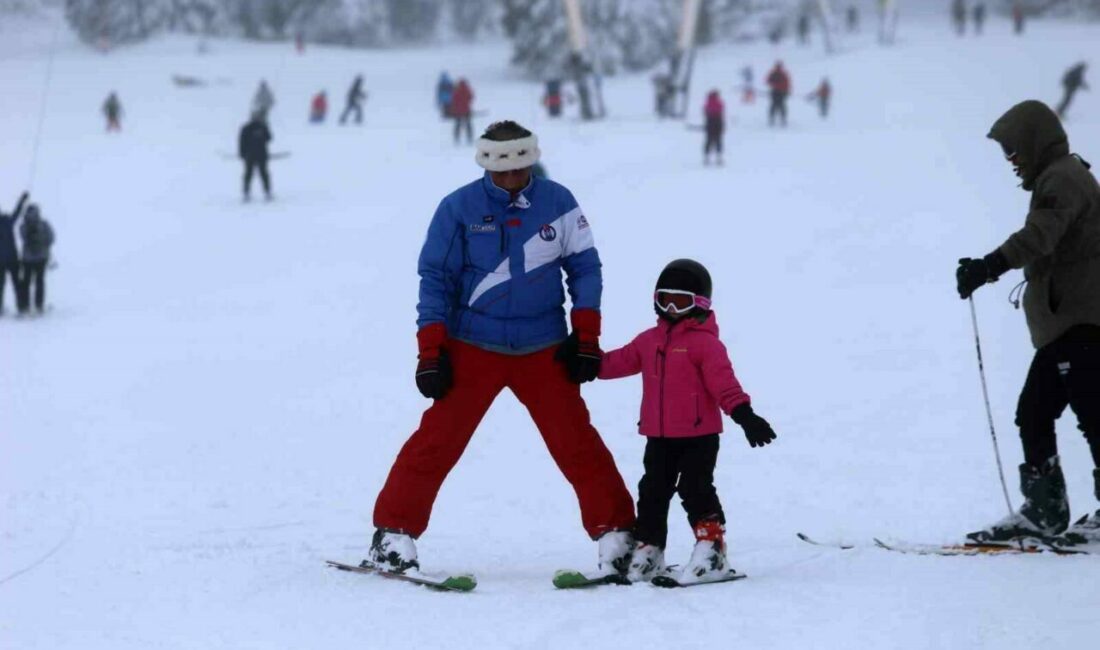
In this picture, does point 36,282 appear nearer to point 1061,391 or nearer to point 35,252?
point 35,252

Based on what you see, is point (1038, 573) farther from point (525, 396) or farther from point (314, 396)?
point (314, 396)

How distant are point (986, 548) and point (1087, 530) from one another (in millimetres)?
364

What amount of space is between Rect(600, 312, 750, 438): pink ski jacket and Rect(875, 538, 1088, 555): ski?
963mm

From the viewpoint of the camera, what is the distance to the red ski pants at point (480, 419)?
5.03m

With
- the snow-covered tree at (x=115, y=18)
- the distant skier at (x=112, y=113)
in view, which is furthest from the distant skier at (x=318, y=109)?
the snow-covered tree at (x=115, y=18)

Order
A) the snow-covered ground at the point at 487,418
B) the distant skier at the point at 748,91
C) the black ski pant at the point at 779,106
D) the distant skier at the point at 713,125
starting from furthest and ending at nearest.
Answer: the distant skier at the point at 748,91
the black ski pant at the point at 779,106
the distant skier at the point at 713,125
the snow-covered ground at the point at 487,418

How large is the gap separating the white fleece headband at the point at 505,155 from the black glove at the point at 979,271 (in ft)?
4.81

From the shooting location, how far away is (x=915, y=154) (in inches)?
969

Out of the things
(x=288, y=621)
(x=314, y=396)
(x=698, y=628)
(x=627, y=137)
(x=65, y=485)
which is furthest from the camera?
(x=627, y=137)

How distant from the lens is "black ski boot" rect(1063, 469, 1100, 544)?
5.22 m

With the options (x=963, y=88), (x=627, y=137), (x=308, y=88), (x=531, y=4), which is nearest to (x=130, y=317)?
(x=627, y=137)

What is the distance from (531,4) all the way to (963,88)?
82.3 ft

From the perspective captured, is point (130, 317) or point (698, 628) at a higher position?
point (698, 628)

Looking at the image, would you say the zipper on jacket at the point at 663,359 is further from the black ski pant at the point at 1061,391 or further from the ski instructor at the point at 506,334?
the black ski pant at the point at 1061,391
